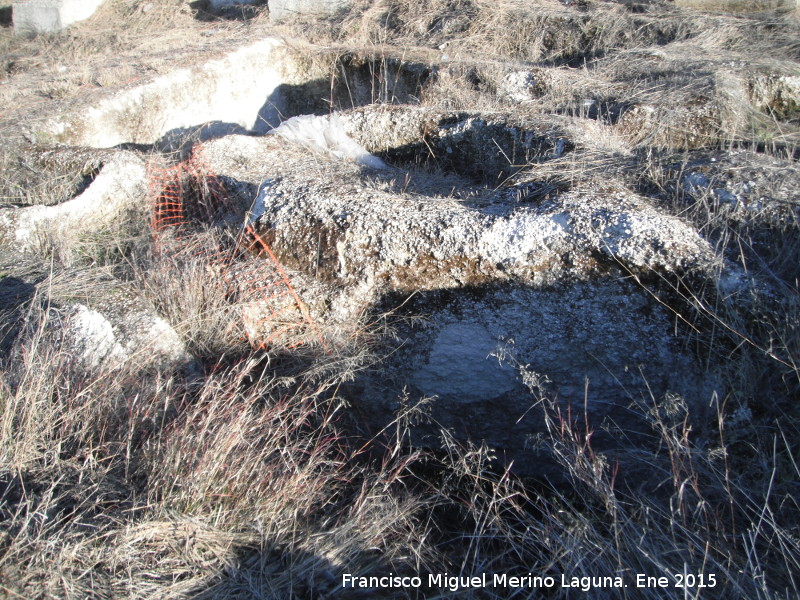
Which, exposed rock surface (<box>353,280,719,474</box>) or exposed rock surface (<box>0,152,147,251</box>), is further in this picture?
exposed rock surface (<box>0,152,147,251</box>)

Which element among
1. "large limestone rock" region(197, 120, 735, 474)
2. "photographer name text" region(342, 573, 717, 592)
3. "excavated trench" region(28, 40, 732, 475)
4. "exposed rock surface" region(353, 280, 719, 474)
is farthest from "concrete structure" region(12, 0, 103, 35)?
"photographer name text" region(342, 573, 717, 592)

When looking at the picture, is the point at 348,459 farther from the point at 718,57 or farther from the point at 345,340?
the point at 718,57

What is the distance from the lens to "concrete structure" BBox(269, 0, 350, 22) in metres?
8.30

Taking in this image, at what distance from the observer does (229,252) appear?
122 inches

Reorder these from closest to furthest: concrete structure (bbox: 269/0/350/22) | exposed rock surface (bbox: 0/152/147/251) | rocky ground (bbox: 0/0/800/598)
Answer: rocky ground (bbox: 0/0/800/598)
exposed rock surface (bbox: 0/152/147/251)
concrete structure (bbox: 269/0/350/22)

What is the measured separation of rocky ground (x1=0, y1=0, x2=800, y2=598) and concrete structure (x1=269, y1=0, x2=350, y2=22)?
4.27m

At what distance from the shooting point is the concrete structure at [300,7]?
830 centimetres

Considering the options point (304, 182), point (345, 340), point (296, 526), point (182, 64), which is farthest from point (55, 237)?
point (182, 64)

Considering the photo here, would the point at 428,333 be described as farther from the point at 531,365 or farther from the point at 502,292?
the point at 531,365

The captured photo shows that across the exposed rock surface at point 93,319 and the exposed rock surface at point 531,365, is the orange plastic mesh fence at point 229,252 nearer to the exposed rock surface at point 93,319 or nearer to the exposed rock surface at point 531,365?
the exposed rock surface at point 93,319

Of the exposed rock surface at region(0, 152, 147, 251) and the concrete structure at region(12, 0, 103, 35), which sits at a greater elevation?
the concrete structure at region(12, 0, 103, 35)

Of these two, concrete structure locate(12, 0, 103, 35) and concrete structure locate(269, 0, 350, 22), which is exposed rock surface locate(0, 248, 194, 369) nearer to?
concrete structure locate(269, 0, 350, 22)

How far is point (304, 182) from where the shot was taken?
11.0 ft

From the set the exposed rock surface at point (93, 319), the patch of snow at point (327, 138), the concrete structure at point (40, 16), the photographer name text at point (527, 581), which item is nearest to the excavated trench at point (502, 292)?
the photographer name text at point (527, 581)
